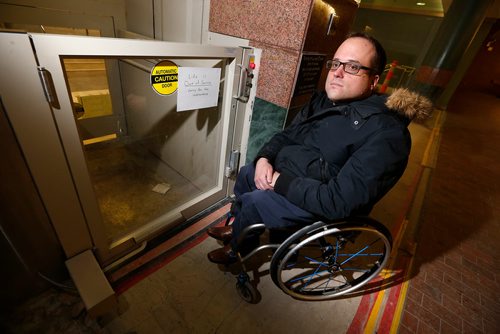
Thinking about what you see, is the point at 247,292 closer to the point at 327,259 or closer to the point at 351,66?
the point at 327,259

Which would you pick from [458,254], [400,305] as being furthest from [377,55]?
[458,254]

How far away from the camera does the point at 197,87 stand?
5.73 ft

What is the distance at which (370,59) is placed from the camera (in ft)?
4.43

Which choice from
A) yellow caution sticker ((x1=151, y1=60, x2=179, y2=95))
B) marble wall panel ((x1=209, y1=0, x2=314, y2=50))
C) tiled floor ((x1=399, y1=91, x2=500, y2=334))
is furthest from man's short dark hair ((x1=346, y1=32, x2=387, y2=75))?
tiled floor ((x1=399, y1=91, x2=500, y2=334))

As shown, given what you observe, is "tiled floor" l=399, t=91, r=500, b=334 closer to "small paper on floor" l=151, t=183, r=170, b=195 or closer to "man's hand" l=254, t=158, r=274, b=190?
"man's hand" l=254, t=158, r=274, b=190

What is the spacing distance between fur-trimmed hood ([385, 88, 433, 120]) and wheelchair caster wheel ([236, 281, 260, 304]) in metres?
1.48

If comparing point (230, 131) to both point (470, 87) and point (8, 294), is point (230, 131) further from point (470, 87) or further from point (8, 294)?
point (470, 87)

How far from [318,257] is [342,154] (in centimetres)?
130

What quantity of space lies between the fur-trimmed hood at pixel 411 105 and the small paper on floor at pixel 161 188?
2.51 m

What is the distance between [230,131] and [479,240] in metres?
3.25

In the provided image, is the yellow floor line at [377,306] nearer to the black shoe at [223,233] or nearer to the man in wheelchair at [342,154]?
the man in wheelchair at [342,154]

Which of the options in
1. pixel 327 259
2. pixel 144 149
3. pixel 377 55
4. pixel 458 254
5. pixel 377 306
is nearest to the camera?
pixel 377 55

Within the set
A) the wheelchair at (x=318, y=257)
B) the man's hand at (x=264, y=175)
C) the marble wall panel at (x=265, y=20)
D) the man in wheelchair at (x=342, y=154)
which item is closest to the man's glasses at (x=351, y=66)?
the man in wheelchair at (x=342, y=154)

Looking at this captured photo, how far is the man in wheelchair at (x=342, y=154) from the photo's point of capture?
1.18 meters
